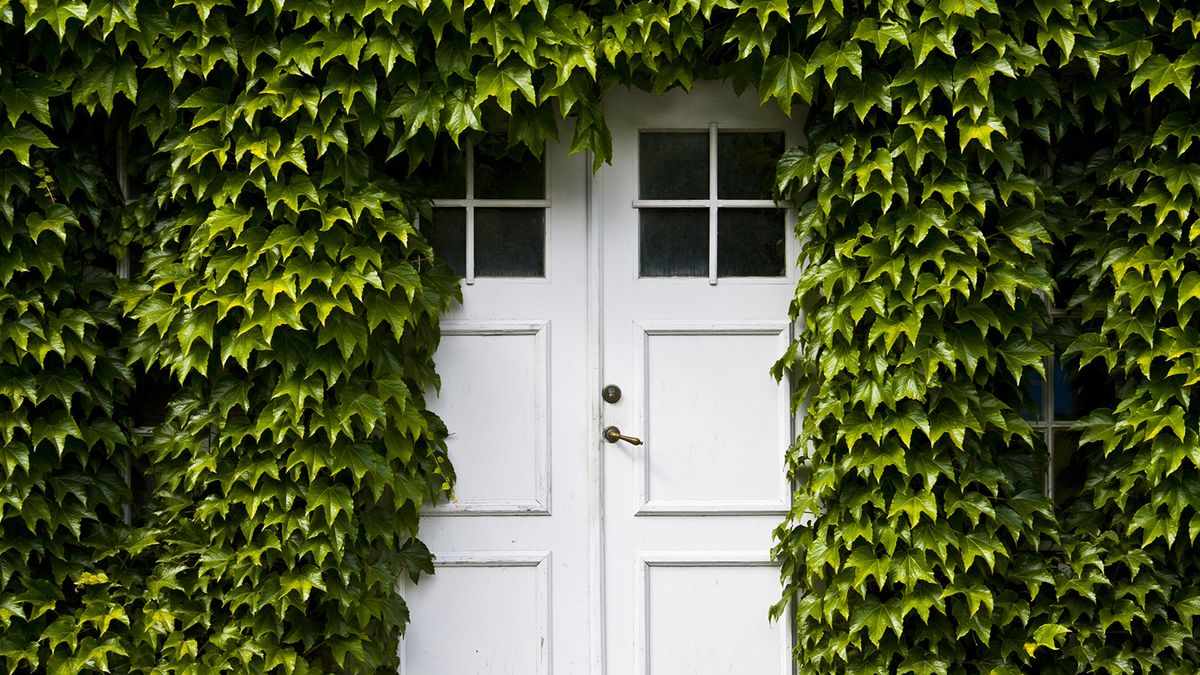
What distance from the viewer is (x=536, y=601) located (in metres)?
3.35

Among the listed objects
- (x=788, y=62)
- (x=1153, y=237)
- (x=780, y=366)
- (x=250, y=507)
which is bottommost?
(x=250, y=507)

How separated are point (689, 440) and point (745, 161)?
2.84ft

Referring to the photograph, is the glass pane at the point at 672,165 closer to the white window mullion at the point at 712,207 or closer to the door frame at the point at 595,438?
the white window mullion at the point at 712,207

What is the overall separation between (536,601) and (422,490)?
0.50m

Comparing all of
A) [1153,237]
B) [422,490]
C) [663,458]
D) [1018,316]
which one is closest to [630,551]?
[663,458]

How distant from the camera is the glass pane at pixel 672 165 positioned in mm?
3398

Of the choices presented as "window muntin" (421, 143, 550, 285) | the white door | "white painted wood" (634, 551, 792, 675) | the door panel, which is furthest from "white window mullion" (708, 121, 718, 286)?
"white painted wood" (634, 551, 792, 675)

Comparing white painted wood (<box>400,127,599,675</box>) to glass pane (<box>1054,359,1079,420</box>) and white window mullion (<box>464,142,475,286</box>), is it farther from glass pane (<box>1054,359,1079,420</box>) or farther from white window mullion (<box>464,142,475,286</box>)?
glass pane (<box>1054,359,1079,420</box>)

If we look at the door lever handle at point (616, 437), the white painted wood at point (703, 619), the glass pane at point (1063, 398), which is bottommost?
the white painted wood at point (703, 619)

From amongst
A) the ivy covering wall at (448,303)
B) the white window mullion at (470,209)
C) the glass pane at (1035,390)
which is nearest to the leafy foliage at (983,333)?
the ivy covering wall at (448,303)

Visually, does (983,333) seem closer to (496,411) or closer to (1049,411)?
(1049,411)

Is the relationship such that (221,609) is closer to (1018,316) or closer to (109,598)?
(109,598)

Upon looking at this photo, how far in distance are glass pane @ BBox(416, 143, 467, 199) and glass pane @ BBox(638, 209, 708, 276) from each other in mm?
548

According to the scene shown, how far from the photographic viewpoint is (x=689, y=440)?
3.38 metres
